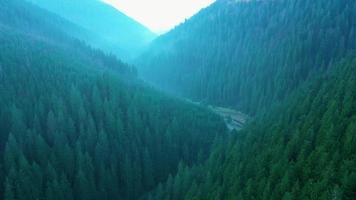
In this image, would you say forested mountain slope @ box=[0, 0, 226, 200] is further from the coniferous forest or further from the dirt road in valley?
the dirt road in valley

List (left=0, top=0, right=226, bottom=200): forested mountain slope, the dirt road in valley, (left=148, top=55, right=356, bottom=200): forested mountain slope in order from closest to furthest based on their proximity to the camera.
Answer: (left=148, top=55, right=356, bottom=200): forested mountain slope, (left=0, top=0, right=226, bottom=200): forested mountain slope, the dirt road in valley

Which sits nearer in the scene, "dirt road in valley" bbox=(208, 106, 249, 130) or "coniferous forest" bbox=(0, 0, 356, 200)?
"coniferous forest" bbox=(0, 0, 356, 200)

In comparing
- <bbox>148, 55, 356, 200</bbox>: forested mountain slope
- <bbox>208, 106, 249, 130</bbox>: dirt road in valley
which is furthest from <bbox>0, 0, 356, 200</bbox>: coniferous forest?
<bbox>208, 106, 249, 130</bbox>: dirt road in valley

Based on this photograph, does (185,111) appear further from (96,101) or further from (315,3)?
(315,3)

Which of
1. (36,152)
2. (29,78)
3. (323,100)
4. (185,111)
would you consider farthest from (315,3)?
(36,152)

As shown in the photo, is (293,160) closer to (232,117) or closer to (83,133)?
(83,133)

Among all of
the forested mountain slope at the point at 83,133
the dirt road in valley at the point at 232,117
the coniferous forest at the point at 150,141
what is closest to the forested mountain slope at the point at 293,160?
the coniferous forest at the point at 150,141

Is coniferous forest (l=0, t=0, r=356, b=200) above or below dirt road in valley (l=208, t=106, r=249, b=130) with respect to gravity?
below
